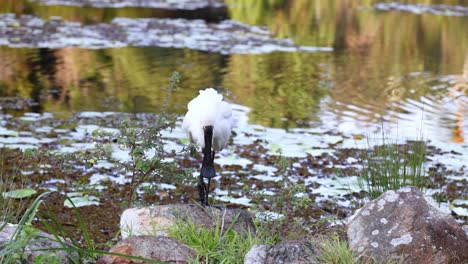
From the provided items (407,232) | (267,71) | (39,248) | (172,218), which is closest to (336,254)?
(407,232)

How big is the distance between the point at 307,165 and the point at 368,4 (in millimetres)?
16226

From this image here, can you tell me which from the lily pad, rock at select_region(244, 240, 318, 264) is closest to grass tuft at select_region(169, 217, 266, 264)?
rock at select_region(244, 240, 318, 264)

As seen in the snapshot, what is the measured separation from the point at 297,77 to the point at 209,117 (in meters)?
7.14

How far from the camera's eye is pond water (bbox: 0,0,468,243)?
7746 mm

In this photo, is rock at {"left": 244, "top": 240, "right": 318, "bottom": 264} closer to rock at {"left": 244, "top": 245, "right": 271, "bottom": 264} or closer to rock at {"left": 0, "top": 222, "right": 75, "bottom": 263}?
rock at {"left": 244, "top": 245, "right": 271, "bottom": 264}

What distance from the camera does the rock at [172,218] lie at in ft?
13.6

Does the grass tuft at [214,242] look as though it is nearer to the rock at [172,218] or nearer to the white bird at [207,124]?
the rock at [172,218]

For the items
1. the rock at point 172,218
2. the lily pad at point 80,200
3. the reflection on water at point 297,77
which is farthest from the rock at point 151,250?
the reflection on water at point 297,77

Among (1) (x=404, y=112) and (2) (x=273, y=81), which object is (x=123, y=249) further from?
(2) (x=273, y=81)

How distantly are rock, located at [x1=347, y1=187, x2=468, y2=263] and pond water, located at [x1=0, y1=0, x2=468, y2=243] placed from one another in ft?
6.82

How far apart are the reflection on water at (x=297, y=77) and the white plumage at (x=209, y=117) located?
265cm

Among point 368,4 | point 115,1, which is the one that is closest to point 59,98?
point 115,1

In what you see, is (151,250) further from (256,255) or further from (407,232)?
(407,232)

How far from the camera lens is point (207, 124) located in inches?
171
